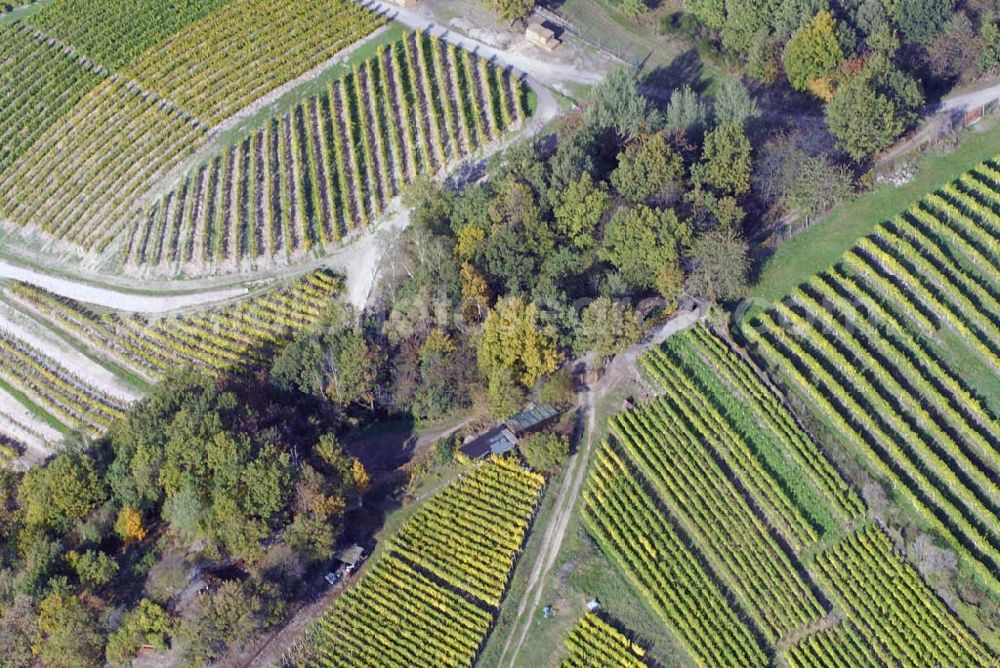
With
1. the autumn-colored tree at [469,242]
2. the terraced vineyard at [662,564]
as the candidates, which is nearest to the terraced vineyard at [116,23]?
the autumn-colored tree at [469,242]

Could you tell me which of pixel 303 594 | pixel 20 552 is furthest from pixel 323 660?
pixel 20 552

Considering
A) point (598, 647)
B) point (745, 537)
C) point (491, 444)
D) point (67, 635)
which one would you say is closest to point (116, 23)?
point (491, 444)

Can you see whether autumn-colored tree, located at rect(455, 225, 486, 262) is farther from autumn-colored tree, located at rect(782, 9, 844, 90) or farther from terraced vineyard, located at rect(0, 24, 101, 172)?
terraced vineyard, located at rect(0, 24, 101, 172)

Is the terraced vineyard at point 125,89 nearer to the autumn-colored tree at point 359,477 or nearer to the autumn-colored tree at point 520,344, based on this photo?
the autumn-colored tree at point 359,477

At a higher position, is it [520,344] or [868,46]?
[868,46]

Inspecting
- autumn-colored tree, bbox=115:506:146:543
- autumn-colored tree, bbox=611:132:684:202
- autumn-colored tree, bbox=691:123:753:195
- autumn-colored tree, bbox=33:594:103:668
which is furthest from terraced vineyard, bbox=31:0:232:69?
autumn-colored tree, bbox=33:594:103:668

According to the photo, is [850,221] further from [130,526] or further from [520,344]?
[130,526]

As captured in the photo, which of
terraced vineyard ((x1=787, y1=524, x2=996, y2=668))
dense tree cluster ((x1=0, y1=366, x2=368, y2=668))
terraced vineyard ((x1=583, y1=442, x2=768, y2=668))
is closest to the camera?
Answer: terraced vineyard ((x1=787, y1=524, x2=996, y2=668))
